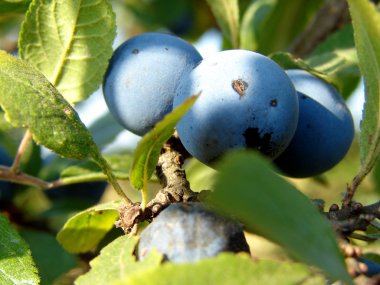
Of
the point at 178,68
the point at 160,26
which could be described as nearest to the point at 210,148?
the point at 178,68

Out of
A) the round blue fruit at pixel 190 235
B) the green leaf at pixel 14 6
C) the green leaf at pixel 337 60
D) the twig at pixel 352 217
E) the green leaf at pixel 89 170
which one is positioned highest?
the green leaf at pixel 14 6

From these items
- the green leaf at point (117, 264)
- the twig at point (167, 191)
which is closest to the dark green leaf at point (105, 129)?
the twig at point (167, 191)

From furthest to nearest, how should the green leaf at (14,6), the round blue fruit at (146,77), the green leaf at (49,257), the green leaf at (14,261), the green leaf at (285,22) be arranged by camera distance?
the green leaf at (285,22) < the green leaf at (49,257) < the green leaf at (14,6) < the round blue fruit at (146,77) < the green leaf at (14,261)

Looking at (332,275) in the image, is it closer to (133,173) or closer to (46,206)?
(133,173)

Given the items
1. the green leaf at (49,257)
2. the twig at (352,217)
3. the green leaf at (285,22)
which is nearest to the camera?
the twig at (352,217)

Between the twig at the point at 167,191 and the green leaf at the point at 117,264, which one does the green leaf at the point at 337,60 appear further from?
the green leaf at the point at 117,264

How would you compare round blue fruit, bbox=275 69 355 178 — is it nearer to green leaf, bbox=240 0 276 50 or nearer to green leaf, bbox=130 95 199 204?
green leaf, bbox=130 95 199 204
